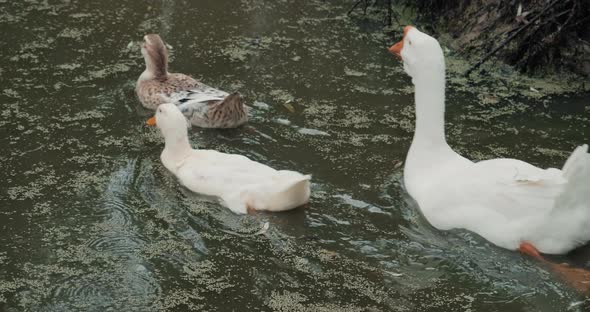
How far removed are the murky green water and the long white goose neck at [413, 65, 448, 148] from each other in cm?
47

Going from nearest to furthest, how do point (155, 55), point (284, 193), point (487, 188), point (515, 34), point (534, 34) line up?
point (487, 188) < point (284, 193) < point (515, 34) < point (155, 55) < point (534, 34)

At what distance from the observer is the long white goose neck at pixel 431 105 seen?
5586 millimetres

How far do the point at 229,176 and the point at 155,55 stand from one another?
2.24 metres

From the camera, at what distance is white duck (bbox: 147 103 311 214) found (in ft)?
17.6

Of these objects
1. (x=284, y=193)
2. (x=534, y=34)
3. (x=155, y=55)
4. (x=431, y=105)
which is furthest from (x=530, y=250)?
(x=155, y=55)

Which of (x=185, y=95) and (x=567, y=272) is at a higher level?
(x=567, y=272)

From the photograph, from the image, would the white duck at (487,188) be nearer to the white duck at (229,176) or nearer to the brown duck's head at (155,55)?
the white duck at (229,176)

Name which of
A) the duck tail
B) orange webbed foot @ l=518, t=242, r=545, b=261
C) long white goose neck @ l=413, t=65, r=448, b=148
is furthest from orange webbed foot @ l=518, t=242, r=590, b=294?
the duck tail

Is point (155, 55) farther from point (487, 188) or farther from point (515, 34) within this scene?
point (487, 188)

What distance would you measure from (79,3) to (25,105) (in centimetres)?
285

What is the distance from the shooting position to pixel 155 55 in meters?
7.48

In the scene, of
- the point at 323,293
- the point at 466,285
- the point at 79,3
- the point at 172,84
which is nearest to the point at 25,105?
the point at 172,84

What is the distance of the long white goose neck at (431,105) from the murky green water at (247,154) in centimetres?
47

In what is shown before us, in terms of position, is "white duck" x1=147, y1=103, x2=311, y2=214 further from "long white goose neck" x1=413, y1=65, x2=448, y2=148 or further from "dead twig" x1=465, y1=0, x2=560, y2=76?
"dead twig" x1=465, y1=0, x2=560, y2=76
